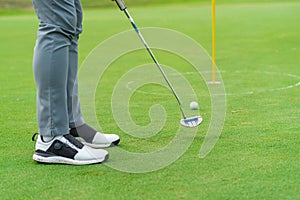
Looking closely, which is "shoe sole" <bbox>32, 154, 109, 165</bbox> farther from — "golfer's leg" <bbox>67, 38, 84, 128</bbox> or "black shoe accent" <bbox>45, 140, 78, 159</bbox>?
"golfer's leg" <bbox>67, 38, 84, 128</bbox>

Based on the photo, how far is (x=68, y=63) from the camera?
3770 mm

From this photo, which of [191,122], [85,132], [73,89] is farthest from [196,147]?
[73,89]

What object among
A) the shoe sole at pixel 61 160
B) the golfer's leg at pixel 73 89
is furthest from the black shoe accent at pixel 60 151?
the golfer's leg at pixel 73 89

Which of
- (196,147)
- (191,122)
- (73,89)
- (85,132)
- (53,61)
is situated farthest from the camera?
(191,122)

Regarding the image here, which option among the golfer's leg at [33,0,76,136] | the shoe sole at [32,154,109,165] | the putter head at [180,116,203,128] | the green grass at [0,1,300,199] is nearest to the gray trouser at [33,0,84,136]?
the golfer's leg at [33,0,76,136]

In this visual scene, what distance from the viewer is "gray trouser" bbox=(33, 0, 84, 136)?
361 centimetres

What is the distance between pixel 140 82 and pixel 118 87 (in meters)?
0.41

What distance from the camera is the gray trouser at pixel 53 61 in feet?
11.8

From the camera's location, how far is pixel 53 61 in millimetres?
3625

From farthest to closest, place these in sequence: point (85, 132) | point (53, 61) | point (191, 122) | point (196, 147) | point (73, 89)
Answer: point (191, 122), point (85, 132), point (73, 89), point (196, 147), point (53, 61)

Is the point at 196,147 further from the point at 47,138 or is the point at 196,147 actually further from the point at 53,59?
the point at 53,59

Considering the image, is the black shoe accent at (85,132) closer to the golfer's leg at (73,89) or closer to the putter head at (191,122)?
the golfer's leg at (73,89)

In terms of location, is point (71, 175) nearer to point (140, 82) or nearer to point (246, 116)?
point (246, 116)

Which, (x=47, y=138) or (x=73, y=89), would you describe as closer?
(x=47, y=138)
